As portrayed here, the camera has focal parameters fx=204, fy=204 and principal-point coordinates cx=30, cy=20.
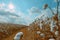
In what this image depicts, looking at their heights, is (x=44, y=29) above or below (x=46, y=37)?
above

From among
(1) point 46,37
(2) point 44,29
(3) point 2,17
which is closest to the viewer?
(3) point 2,17

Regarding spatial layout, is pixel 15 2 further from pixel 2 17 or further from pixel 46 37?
pixel 46 37

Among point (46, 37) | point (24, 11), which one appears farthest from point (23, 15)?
point (46, 37)

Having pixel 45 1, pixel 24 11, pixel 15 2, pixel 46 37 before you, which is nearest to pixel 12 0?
pixel 15 2

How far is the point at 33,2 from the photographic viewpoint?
10.1ft

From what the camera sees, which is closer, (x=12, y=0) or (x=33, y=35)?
(x=12, y=0)

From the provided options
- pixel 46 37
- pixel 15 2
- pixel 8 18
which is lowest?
pixel 46 37

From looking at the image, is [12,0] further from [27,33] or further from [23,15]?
[27,33]

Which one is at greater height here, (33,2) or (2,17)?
(33,2)

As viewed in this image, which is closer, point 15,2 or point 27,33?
point 15,2

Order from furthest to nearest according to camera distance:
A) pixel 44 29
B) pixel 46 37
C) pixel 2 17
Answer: pixel 44 29 < pixel 46 37 < pixel 2 17

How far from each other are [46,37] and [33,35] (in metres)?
0.20

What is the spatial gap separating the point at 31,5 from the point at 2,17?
0.48 meters

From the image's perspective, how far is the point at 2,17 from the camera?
293 centimetres
